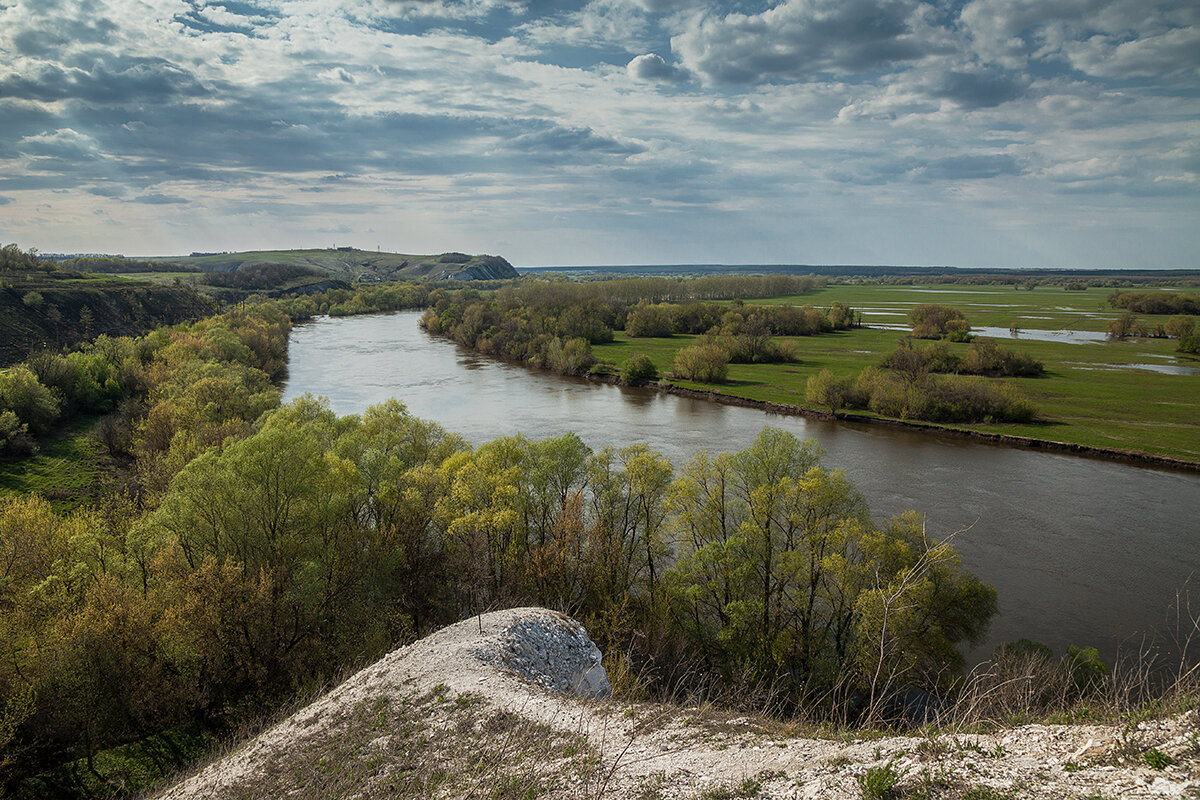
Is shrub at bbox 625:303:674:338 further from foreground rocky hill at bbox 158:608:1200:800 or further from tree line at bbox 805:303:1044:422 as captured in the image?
foreground rocky hill at bbox 158:608:1200:800

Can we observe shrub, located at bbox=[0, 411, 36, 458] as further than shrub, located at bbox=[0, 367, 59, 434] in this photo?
No

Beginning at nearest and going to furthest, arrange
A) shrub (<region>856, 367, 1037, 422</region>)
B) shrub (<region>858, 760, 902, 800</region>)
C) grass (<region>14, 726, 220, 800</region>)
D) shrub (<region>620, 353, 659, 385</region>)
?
1. shrub (<region>858, 760, 902, 800</region>)
2. grass (<region>14, 726, 220, 800</region>)
3. shrub (<region>856, 367, 1037, 422</region>)
4. shrub (<region>620, 353, 659, 385</region>)

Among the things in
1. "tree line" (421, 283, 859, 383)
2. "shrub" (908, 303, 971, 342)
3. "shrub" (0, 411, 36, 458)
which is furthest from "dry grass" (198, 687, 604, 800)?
"shrub" (908, 303, 971, 342)

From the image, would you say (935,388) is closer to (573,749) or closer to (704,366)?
(704,366)

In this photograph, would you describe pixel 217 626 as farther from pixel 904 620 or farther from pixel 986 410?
pixel 986 410

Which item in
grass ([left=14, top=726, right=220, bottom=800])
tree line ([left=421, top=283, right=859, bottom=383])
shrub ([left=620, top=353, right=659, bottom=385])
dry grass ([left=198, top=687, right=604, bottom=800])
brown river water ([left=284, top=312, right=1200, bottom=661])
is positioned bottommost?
grass ([left=14, top=726, right=220, bottom=800])

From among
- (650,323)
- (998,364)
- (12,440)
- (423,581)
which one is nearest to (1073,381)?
(998,364)

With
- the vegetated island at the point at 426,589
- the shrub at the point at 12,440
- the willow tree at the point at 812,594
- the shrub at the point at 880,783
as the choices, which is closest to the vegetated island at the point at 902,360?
the willow tree at the point at 812,594

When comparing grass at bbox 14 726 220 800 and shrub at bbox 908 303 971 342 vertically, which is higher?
shrub at bbox 908 303 971 342
